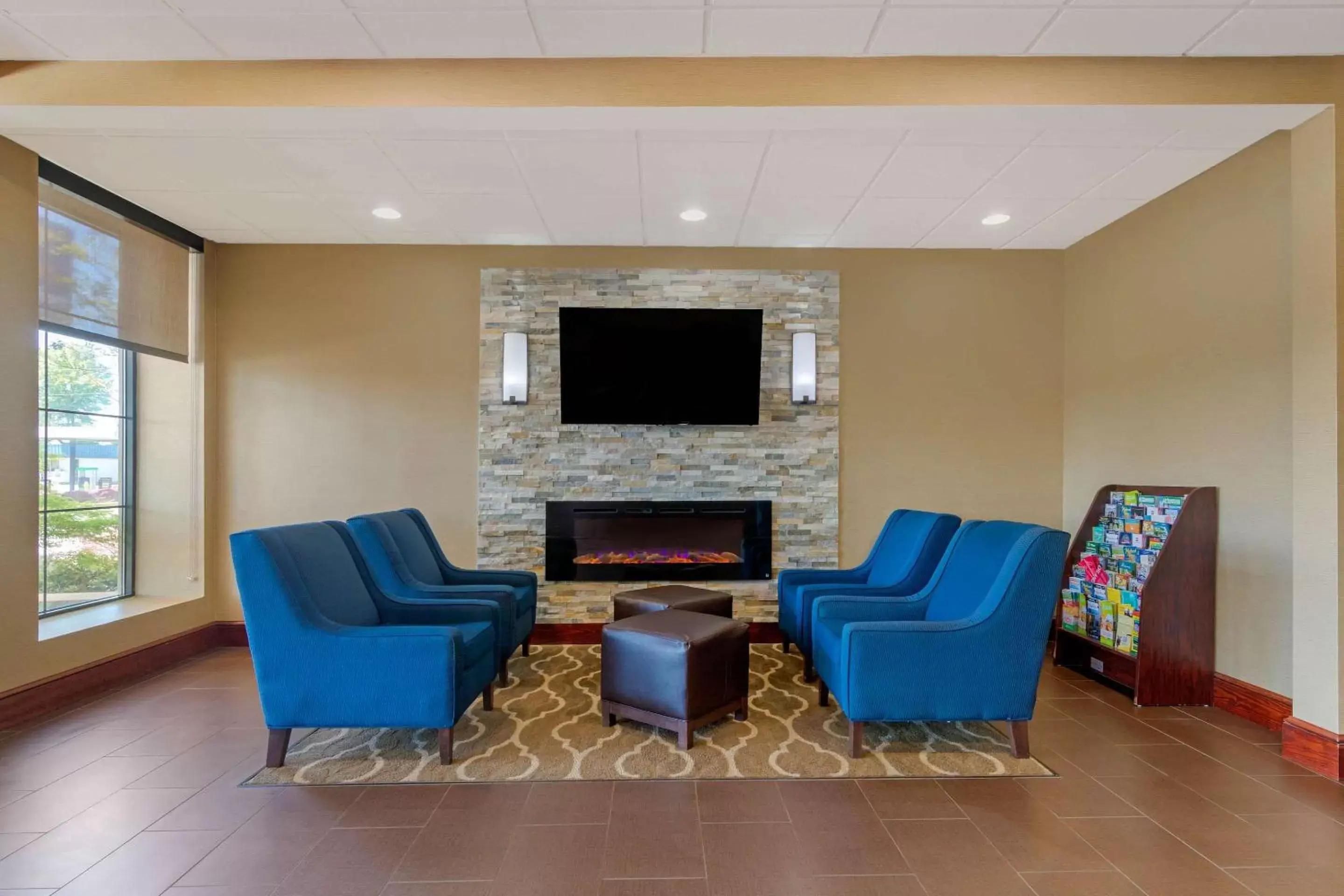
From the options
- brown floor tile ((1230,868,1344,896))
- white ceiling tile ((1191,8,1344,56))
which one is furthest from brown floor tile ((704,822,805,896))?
white ceiling tile ((1191,8,1344,56))

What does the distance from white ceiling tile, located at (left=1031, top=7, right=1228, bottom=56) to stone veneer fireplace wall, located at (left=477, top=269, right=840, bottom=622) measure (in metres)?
2.43

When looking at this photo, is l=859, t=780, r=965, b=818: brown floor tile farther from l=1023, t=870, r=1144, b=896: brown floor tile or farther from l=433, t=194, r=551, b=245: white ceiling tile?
l=433, t=194, r=551, b=245: white ceiling tile

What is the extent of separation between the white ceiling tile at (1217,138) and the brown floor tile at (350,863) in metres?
4.38

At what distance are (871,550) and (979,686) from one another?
1.66m

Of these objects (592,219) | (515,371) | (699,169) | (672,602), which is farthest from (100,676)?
(699,169)

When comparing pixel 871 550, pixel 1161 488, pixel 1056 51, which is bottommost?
pixel 871 550

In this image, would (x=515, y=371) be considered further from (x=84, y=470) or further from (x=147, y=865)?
(x=147, y=865)

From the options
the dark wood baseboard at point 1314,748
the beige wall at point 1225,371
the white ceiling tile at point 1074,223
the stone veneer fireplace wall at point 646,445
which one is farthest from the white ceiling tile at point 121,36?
the dark wood baseboard at point 1314,748

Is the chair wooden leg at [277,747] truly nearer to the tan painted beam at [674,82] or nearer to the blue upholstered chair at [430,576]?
the blue upholstered chair at [430,576]

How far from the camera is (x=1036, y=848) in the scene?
2301mm

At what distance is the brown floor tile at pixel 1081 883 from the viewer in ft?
6.75

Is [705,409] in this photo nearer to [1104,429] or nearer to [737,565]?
[737,565]

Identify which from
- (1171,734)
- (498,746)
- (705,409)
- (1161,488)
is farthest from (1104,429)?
(498,746)

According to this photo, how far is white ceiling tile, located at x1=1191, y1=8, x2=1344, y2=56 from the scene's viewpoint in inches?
101
